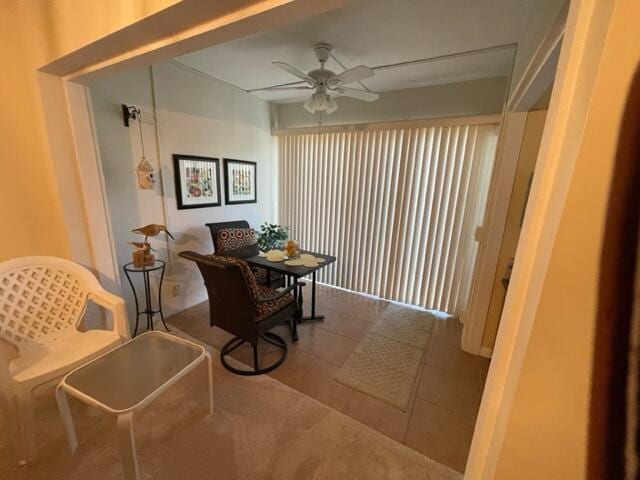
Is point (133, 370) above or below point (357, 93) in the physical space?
below

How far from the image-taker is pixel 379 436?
155cm

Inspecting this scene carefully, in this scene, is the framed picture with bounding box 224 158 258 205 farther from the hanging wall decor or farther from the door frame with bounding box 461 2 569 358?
the door frame with bounding box 461 2 569 358

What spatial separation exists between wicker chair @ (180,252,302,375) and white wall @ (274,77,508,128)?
234cm

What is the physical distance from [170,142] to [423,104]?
2.80 m

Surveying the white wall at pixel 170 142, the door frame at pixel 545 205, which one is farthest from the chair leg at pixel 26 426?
the door frame at pixel 545 205

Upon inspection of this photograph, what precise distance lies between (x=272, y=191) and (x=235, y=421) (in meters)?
3.13

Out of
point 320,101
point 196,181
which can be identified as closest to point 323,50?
point 320,101

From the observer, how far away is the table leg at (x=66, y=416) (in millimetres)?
1265

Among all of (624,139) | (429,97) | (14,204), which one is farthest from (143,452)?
(429,97)

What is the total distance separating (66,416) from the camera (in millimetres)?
1323

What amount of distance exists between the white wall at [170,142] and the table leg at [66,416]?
4.14ft

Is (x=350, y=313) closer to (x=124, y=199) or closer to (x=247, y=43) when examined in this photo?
(x=124, y=199)

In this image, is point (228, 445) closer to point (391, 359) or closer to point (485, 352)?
point (391, 359)

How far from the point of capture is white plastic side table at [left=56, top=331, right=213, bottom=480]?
1106 millimetres
